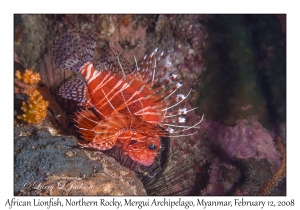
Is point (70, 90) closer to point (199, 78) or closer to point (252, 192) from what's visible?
point (199, 78)

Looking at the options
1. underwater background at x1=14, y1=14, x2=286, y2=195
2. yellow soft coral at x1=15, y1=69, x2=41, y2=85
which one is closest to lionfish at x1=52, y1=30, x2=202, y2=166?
underwater background at x1=14, y1=14, x2=286, y2=195

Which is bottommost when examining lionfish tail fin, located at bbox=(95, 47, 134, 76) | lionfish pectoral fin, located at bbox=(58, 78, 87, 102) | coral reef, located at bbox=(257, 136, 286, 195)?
coral reef, located at bbox=(257, 136, 286, 195)

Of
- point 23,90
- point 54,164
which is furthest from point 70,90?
point 54,164

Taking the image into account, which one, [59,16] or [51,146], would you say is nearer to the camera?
[51,146]

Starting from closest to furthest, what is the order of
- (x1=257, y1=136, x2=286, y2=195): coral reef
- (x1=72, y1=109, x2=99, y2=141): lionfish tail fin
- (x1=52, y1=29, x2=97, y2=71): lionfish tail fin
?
(x1=257, y1=136, x2=286, y2=195): coral reef < (x1=72, y1=109, x2=99, y2=141): lionfish tail fin < (x1=52, y1=29, x2=97, y2=71): lionfish tail fin

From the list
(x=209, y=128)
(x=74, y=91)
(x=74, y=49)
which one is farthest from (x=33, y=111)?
(x=209, y=128)

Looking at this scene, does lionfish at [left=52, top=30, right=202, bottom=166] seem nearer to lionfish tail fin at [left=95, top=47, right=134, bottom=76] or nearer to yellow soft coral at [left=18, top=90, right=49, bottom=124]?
lionfish tail fin at [left=95, top=47, right=134, bottom=76]
